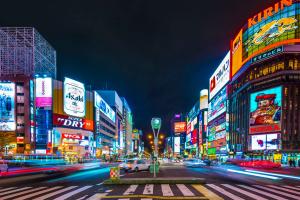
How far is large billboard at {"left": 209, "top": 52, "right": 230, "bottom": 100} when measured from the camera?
11085cm

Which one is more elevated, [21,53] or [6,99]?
[21,53]

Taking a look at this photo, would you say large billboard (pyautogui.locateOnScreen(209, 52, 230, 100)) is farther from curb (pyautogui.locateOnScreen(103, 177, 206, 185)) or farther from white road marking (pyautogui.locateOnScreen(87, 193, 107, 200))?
white road marking (pyautogui.locateOnScreen(87, 193, 107, 200))

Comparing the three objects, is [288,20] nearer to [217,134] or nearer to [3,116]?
[217,134]

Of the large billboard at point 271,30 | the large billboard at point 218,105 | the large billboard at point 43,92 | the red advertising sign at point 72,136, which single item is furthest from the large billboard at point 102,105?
the large billboard at point 271,30

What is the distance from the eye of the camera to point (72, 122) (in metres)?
95.6

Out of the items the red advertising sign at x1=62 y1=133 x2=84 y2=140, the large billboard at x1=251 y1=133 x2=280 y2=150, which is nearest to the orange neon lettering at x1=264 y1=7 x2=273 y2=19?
the large billboard at x1=251 y1=133 x2=280 y2=150

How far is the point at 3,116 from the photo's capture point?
78.1 metres

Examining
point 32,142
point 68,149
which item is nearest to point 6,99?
point 32,142

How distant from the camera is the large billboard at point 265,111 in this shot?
75.3 meters

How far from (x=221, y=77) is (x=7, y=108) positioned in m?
82.4

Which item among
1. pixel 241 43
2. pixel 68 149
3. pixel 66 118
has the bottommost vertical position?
pixel 68 149

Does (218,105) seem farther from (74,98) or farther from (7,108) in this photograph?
(7,108)

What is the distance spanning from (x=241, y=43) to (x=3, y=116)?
248 ft

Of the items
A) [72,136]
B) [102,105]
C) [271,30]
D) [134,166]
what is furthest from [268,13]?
[102,105]
